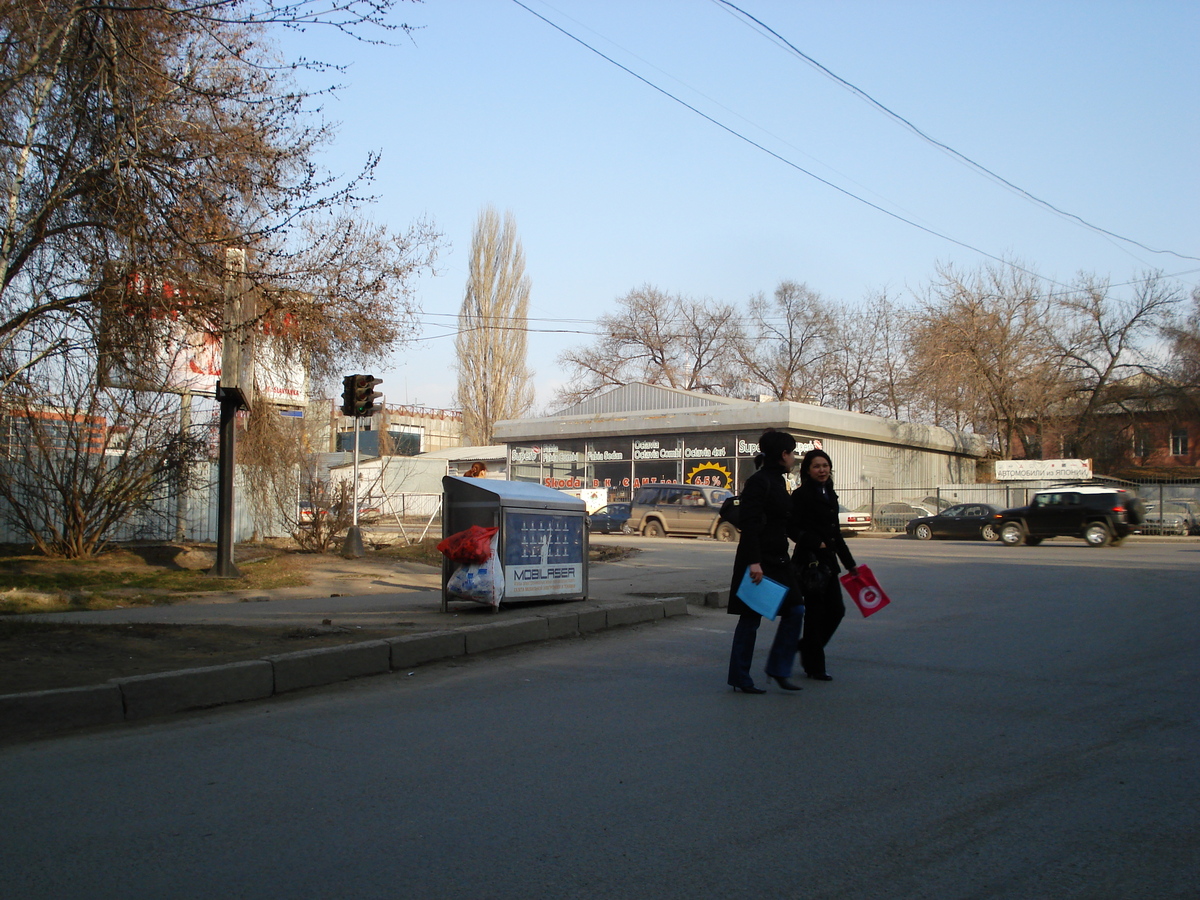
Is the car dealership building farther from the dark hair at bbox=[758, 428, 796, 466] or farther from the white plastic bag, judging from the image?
the dark hair at bbox=[758, 428, 796, 466]

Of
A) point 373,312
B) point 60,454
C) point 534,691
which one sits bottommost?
point 534,691

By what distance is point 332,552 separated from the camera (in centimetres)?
1658

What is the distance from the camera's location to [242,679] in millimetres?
6316

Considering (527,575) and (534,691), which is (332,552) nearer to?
(527,575)

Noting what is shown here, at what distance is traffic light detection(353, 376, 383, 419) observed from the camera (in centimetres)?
1566

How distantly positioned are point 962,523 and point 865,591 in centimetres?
2466

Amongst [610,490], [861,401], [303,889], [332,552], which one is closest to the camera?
[303,889]

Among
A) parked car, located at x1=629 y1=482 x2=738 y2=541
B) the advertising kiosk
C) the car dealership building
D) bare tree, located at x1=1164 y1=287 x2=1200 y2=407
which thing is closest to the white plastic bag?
the advertising kiosk

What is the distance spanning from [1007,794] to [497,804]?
233 centimetres

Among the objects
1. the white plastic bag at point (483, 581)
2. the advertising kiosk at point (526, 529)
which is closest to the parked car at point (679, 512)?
the advertising kiosk at point (526, 529)

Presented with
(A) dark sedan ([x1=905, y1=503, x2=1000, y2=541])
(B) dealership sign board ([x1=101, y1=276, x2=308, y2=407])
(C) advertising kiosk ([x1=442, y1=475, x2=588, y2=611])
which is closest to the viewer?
(C) advertising kiosk ([x1=442, y1=475, x2=588, y2=611])

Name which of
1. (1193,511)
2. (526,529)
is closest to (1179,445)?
(1193,511)

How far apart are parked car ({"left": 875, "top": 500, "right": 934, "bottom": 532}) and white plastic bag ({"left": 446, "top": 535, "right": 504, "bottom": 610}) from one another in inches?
1175

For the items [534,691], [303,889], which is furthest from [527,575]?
[303,889]
